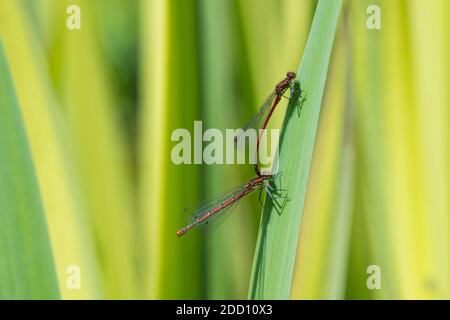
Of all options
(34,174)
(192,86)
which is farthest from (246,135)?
(34,174)

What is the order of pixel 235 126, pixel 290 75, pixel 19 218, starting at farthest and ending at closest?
pixel 235 126 < pixel 290 75 < pixel 19 218

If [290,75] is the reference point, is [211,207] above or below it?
below

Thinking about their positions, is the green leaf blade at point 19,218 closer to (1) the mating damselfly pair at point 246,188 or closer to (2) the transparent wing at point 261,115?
(1) the mating damselfly pair at point 246,188

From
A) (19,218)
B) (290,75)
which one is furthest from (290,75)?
(19,218)

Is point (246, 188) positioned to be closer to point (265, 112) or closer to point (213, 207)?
point (213, 207)

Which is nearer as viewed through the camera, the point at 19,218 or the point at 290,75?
the point at 19,218

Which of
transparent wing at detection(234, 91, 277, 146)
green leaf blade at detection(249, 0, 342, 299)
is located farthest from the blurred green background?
green leaf blade at detection(249, 0, 342, 299)

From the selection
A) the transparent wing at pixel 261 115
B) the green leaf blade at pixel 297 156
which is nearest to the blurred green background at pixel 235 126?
the transparent wing at pixel 261 115
